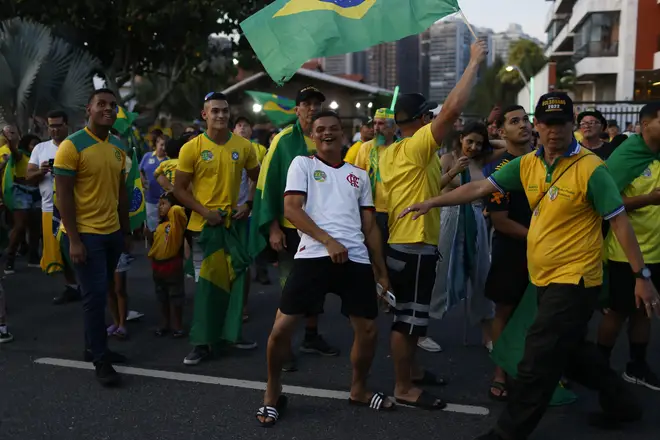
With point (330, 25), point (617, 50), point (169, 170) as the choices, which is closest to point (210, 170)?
point (330, 25)

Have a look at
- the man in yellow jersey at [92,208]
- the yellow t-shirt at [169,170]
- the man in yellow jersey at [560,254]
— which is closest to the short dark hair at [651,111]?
the man in yellow jersey at [560,254]

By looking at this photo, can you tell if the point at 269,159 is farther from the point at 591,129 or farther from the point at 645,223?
the point at 591,129

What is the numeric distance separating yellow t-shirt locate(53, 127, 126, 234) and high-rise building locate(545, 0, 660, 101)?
1170 inches

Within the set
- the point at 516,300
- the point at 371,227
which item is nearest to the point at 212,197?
the point at 371,227

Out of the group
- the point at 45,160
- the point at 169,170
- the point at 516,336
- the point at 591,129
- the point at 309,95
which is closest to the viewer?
the point at 516,336

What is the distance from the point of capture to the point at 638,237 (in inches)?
183

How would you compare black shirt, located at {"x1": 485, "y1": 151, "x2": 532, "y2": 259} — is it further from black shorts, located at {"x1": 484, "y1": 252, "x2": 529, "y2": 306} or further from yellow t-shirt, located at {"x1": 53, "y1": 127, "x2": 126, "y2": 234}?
yellow t-shirt, located at {"x1": 53, "y1": 127, "x2": 126, "y2": 234}

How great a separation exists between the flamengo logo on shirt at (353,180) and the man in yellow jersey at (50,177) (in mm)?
3097

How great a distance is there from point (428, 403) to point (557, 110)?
2.04 metres

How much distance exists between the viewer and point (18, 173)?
9.02 metres

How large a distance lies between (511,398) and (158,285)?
368 cm

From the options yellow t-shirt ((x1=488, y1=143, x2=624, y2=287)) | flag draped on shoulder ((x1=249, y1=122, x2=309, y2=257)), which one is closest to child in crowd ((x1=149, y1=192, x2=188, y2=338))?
flag draped on shoulder ((x1=249, y1=122, x2=309, y2=257))

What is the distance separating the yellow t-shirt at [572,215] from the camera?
Result: 11.5 ft

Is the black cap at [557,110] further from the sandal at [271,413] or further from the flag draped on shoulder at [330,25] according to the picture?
the sandal at [271,413]
